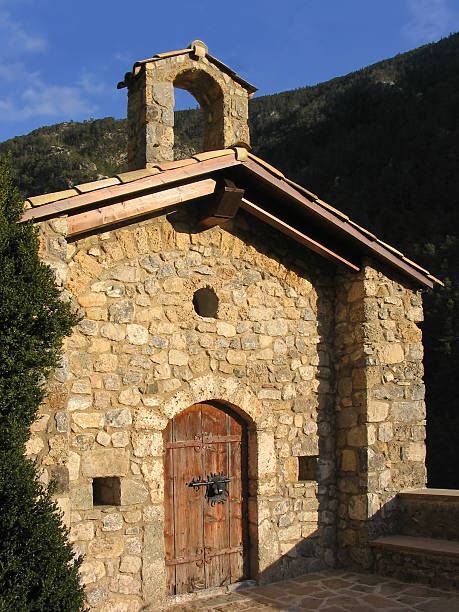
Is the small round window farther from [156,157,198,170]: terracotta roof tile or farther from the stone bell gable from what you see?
the stone bell gable

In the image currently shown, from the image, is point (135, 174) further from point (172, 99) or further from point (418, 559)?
point (418, 559)

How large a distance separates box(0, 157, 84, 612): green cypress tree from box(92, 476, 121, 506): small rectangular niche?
1.12 metres

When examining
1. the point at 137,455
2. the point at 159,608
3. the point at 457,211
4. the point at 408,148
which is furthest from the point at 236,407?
the point at 408,148

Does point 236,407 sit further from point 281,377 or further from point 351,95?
point 351,95

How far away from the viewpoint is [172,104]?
21.6 feet

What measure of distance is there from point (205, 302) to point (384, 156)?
1653 centimetres

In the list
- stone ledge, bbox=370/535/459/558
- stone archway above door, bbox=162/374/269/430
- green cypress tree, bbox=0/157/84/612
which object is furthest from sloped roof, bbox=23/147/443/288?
stone ledge, bbox=370/535/459/558

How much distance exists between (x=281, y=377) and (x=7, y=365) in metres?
3.28

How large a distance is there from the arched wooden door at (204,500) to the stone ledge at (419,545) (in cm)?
147

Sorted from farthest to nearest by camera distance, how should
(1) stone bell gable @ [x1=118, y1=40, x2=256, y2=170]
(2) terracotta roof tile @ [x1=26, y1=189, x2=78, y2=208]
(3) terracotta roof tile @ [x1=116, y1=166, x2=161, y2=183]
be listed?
(1) stone bell gable @ [x1=118, y1=40, x2=256, y2=170]
(3) terracotta roof tile @ [x1=116, y1=166, x2=161, y2=183]
(2) terracotta roof tile @ [x1=26, y1=189, x2=78, y2=208]

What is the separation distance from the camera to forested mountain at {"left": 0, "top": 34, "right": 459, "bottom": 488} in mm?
15203

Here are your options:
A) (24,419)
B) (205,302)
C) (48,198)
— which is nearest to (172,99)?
Result: (205,302)

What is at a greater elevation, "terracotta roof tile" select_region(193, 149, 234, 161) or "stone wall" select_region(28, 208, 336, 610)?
"terracotta roof tile" select_region(193, 149, 234, 161)

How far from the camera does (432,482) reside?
44.1ft
